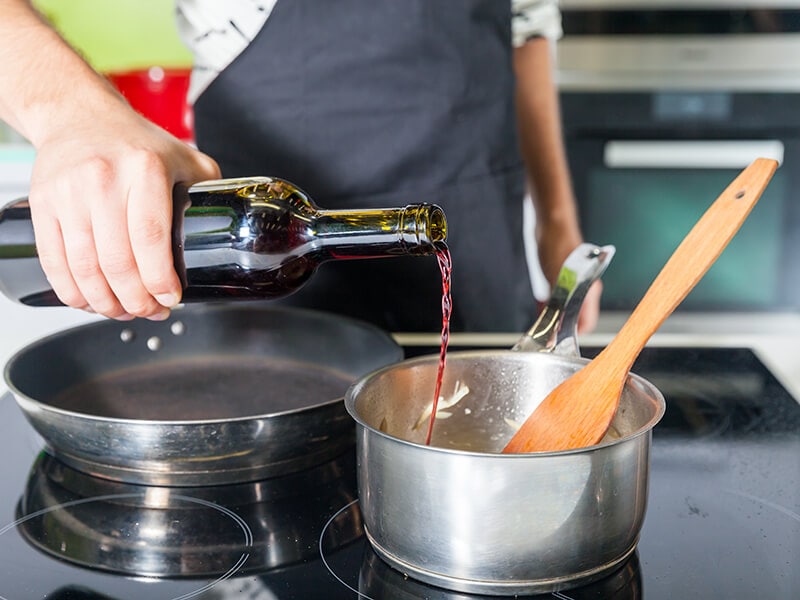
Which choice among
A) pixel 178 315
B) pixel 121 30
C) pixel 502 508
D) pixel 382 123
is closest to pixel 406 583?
pixel 502 508

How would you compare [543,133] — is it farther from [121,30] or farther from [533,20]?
[121,30]

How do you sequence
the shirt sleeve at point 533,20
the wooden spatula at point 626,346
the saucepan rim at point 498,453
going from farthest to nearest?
the shirt sleeve at point 533,20 < the wooden spatula at point 626,346 < the saucepan rim at point 498,453

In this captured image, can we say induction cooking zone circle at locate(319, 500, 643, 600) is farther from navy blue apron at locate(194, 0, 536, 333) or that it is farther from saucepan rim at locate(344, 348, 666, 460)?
navy blue apron at locate(194, 0, 536, 333)

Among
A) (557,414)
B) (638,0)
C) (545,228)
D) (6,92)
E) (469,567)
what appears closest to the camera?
(469,567)

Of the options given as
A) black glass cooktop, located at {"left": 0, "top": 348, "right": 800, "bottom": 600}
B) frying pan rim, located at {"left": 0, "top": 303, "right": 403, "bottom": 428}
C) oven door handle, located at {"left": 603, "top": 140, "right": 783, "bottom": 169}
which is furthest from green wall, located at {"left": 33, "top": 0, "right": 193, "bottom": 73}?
black glass cooktop, located at {"left": 0, "top": 348, "right": 800, "bottom": 600}

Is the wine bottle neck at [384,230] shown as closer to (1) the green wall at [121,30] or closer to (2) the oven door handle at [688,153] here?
(2) the oven door handle at [688,153]

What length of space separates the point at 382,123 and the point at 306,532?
559 mm

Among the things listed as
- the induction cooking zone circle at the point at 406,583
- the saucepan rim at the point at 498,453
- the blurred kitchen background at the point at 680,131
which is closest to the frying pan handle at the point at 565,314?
the saucepan rim at the point at 498,453

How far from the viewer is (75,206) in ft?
2.13

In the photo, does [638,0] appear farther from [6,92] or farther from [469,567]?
[469,567]

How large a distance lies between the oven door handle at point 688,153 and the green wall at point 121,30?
1075mm

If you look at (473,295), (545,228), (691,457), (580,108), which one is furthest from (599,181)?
(691,457)

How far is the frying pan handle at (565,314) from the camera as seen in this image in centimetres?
78

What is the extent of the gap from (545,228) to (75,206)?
758 mm
